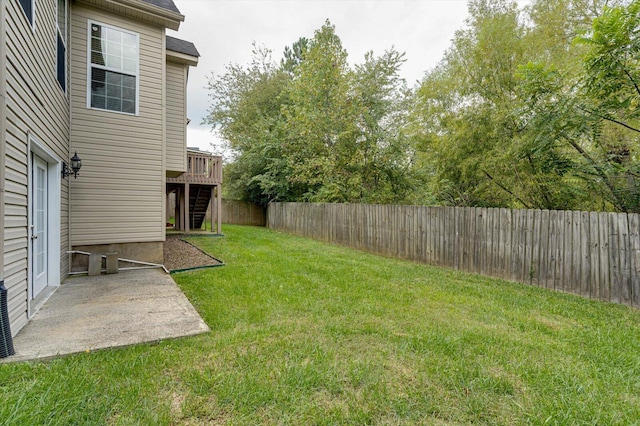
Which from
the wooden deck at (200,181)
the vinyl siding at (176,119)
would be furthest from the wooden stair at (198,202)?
the vinyl siding at (176,119)

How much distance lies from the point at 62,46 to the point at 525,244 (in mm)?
8443

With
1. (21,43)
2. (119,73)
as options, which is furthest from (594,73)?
(119,73)

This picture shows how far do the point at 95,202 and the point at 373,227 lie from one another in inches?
261

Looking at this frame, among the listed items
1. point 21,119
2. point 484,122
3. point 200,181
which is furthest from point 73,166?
point 484,122

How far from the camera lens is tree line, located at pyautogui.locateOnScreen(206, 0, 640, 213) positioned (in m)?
5.46

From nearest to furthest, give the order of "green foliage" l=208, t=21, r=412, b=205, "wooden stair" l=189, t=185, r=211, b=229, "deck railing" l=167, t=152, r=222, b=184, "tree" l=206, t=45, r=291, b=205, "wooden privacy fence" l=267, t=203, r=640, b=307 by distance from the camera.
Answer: "wooden privacy fence" l=267, t=203, r=640, b=307
"deck railing" l=167, t=152, r=222, b=184
"green foliage" l=208, t=21, r=412, b=205
"wooden stair" l=189, t=185, r=211, b=229
"tree" l=206, t=45, r=291, b=205

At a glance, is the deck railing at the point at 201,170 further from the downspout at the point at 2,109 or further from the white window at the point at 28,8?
the downspout at the point at 2,109

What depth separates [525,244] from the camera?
5645 mm

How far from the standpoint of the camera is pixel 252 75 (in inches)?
794

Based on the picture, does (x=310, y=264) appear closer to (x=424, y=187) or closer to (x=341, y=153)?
(x=341, y=153)

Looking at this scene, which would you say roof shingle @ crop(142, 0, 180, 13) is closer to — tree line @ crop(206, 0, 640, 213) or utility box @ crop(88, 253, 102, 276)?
utility box @ crop(88, 253, 102, 276)

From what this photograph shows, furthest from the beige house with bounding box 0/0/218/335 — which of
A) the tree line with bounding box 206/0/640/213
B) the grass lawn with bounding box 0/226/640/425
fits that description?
the tree line with bounding box 206/0/640/213

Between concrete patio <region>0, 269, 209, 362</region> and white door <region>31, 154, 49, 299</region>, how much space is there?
288mm

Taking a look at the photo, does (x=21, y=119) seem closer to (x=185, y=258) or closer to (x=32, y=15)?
(x=32, y=15)
